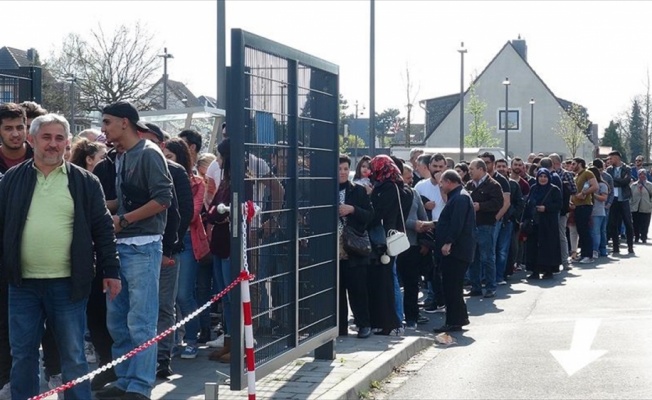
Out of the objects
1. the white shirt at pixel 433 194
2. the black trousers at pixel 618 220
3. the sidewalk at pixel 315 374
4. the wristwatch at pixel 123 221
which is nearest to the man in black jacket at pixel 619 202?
the black trousers at pixel 618 220

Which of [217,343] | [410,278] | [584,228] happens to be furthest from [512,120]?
[217,343]

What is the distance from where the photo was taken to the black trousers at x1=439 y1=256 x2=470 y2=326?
40.4 ft

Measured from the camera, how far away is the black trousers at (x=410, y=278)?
1267 cm

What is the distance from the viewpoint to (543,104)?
79750mm

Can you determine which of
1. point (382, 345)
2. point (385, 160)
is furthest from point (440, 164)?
point (382, 345)

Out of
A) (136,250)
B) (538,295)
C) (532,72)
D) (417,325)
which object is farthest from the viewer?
(532,72)

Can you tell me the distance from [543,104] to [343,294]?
→ 7053 centimetres

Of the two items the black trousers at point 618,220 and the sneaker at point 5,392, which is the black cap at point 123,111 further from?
the black trousers at point 618,220

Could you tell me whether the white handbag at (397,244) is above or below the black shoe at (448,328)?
above

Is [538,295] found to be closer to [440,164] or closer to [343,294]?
[440,164]

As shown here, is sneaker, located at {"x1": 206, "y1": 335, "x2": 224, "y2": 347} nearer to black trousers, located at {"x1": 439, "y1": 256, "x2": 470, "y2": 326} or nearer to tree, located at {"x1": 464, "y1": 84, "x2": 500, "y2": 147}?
black trousers, located at {"x1": 439, "y1": 256, "x2": 470, "y2": 326}

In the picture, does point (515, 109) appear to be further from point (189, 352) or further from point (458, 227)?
point (189, 352)

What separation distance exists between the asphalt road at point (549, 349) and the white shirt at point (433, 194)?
1.41 meters

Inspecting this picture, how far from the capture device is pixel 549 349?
1115 cm
